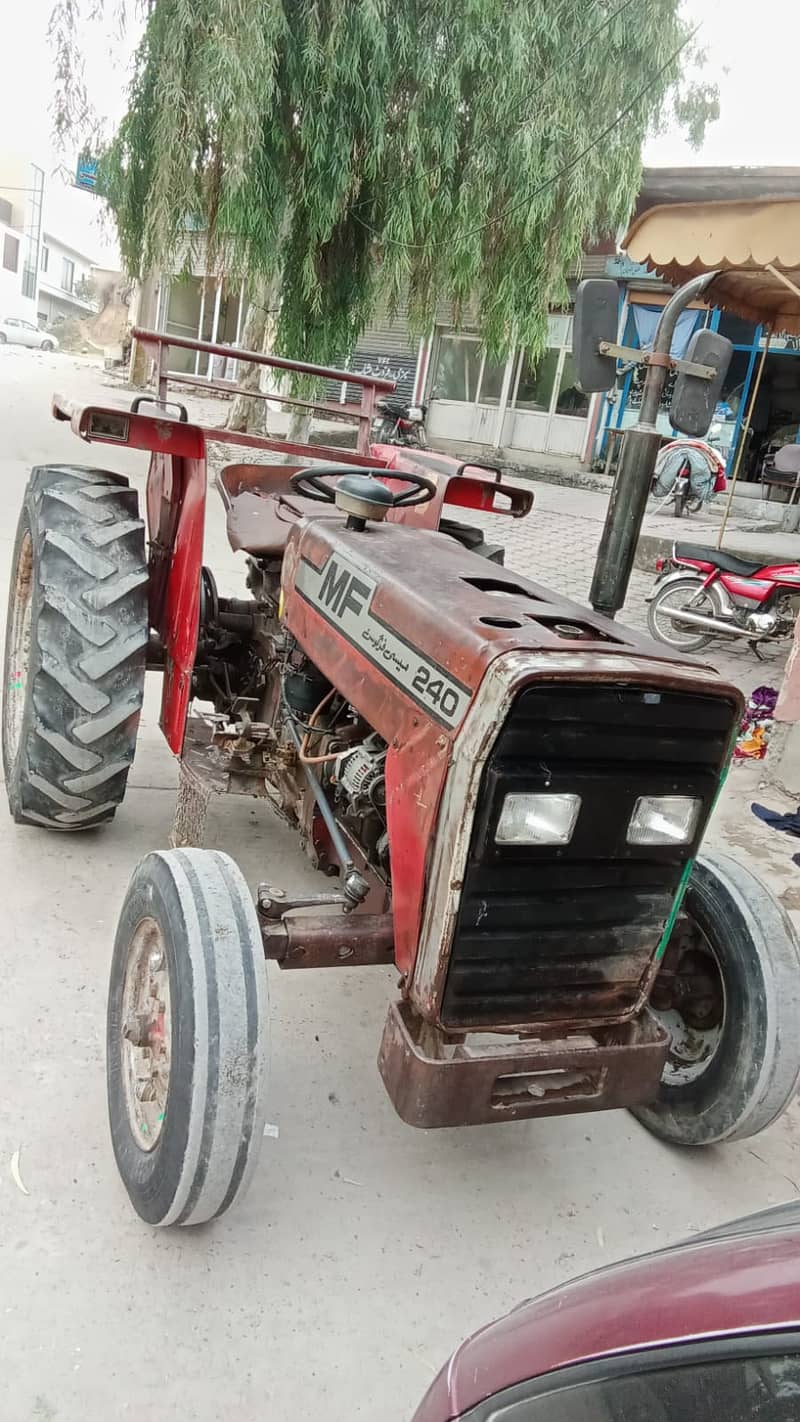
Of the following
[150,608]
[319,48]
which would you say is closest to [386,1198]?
[150,608]

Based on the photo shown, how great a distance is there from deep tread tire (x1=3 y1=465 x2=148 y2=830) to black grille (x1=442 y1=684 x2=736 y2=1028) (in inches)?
64.1

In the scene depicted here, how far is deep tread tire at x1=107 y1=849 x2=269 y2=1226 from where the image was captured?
1.92 m

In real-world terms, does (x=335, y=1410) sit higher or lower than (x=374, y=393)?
lower

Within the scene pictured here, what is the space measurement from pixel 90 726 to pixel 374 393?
6.04 ft

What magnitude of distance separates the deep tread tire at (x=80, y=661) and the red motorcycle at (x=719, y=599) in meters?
5.21

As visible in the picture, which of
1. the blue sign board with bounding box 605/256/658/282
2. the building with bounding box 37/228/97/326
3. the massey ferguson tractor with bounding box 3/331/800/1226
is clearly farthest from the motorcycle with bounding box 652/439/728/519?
the building with bounding box 37/228/97/326

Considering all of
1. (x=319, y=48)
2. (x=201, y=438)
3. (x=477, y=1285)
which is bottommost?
(x=477, y=1285)

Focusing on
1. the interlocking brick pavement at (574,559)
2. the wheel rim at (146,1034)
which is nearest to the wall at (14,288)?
the interlocking brick pavement at (574,559)

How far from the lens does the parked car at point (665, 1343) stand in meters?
0.85

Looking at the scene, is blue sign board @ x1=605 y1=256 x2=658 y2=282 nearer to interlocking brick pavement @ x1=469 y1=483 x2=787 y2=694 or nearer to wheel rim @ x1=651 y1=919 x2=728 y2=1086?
interlocking brick pavement @ x1=469 y1=483 x2=787 y2=694

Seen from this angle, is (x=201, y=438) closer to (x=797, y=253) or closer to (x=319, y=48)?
(x=797, y=253)

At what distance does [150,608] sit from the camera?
12.8ft

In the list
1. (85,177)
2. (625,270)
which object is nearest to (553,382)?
(625,270)

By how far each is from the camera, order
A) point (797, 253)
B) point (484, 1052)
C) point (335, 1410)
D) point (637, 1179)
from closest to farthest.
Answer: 1. point (335, 1410)
2. point (484, 1052)
3. point (637, 1179)
4. point (797, 253)
